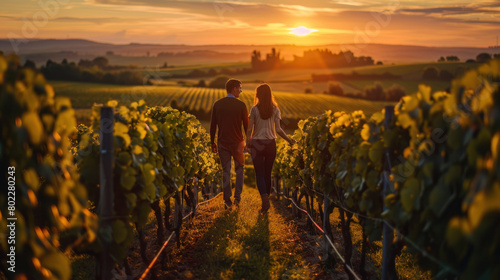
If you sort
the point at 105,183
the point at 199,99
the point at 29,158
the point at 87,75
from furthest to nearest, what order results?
the point at 87,75, the point at 199,99, the point at 105,183, the point at 29,158

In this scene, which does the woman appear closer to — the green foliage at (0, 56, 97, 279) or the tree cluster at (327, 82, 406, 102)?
the green foliage at (0, 56, 97, 279)

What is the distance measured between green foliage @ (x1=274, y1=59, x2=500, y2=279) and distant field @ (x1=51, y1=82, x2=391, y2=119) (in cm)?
5205

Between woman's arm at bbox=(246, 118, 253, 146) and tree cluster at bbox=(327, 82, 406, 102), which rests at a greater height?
woman's arm at bbox=(246, 118, 253, 146)

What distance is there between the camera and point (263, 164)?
8.91 m

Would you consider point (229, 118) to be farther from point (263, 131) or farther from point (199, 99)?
point (199, 99)

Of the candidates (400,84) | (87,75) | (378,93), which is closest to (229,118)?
(378,93)

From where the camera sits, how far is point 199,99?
217 ft

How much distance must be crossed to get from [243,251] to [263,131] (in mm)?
2767

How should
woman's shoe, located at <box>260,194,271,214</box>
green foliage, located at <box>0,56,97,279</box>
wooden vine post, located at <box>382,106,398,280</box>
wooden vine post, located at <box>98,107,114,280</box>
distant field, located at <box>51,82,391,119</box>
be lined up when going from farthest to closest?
distant field, located at <box>51,82,391,119</box>
woman's shoe, located at <box>260,194,271,214</box>
wooden vine post, located at <box>382,106,398,280</box>
wooden vine post, located at <box>98,107,114,280</box>
green foliage, located at <box>0,56,97,279</box>

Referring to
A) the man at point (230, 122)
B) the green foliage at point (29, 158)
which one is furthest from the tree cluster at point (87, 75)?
the green foliage at point (29, 158)

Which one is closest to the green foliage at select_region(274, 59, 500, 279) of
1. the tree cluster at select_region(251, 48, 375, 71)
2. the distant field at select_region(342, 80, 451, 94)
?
the distant field at select_region(342, 80, 451, 94)

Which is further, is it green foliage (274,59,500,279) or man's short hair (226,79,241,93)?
man's short hair (226,79,241,93)

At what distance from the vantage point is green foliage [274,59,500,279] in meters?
2.33

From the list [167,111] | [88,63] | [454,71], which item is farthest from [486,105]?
[88,63]
